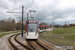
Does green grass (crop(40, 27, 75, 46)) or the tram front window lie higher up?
the tram front window

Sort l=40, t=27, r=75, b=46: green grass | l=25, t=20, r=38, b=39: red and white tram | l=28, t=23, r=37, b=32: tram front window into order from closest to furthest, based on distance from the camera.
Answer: l=40, t=27, r=75, b=46: green grass, l=25, t=20, r=38, b=39: red and white tram, l=28, t=23, r=37, b=32: tram front window

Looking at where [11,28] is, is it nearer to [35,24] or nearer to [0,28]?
[0,28]

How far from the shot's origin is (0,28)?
55438mm

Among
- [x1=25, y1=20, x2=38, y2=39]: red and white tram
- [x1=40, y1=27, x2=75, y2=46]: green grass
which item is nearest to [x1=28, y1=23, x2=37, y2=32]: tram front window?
[x1=25, y1=20, x2=38, y2=39]: red and white tram

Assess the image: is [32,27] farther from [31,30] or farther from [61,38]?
[61,38]

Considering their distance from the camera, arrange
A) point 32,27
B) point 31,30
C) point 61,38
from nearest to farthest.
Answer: point 31,30, point 32,27, point 61,38

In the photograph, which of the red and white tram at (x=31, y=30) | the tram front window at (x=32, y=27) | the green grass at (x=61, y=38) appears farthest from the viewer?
the tram front window at (x=32, y=27)

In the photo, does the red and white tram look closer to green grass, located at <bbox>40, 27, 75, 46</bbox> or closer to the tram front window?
the tram front window

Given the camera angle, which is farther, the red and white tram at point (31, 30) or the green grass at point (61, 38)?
the red and white tram at point (31, 30)

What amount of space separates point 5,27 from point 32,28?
159 ft

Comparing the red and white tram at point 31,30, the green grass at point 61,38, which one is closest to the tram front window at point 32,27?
the red and white tram at point 31,30

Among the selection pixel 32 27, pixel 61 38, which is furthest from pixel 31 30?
pixel 61 38

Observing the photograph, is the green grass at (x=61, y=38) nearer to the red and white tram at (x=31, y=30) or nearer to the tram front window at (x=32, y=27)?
the red and white tram at (x=31, y=30)

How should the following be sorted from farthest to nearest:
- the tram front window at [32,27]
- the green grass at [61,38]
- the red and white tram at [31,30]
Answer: the tram front window at [32,27] → the red and white tram at [31,30] → the green grass at [61,38]
